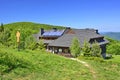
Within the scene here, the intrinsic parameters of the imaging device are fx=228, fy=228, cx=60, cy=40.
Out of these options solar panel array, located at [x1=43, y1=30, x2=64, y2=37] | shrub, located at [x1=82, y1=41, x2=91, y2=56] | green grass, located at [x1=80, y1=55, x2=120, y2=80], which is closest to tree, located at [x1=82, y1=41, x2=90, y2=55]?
shrub, located at [x1=82, y1=41, x2=91, y2=56]

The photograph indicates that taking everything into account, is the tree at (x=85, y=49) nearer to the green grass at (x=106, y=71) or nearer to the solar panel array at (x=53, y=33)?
the solar panel array at (x=53, y=33)

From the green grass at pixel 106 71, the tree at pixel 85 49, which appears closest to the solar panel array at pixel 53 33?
the tree at pixel 85 49

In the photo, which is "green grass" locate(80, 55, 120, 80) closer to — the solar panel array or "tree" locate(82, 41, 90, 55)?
"tree" locate(82, 41, 90, 55)

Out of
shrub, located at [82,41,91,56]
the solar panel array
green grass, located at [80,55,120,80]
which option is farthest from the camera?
the solar panel array

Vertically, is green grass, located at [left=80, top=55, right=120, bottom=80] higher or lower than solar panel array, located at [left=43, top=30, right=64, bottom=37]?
lower

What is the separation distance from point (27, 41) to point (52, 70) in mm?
47465

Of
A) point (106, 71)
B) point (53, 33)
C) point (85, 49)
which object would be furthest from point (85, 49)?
point (106, 71)

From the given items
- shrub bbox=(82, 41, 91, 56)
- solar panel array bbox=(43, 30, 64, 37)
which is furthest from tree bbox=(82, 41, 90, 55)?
solar panel array bbox=(43, 30, 64, 37)

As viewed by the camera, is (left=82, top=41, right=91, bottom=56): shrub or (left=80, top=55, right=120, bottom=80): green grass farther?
(left=82, top=41, right=91, bottom=56): shrub

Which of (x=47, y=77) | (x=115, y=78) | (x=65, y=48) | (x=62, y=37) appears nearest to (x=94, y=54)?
(x=65, y=48)

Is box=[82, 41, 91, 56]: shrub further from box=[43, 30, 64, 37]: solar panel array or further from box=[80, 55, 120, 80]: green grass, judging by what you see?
box=[80, 55, 120, 80]: green grass

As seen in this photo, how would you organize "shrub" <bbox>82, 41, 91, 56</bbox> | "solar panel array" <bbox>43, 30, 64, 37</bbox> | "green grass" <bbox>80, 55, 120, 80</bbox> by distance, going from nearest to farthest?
"green grass" <bbox>80, 55, 120, 80</bbox>
"shrub" <bbox>82, 41, 91, 56</bbox>
"solar panel array" <bbox>43, 30, 64, 37</bbox>

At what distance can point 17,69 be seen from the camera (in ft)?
69.5

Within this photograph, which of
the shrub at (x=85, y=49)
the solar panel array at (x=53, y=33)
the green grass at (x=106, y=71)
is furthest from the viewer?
the solar panel array at (x=53, y=33)
